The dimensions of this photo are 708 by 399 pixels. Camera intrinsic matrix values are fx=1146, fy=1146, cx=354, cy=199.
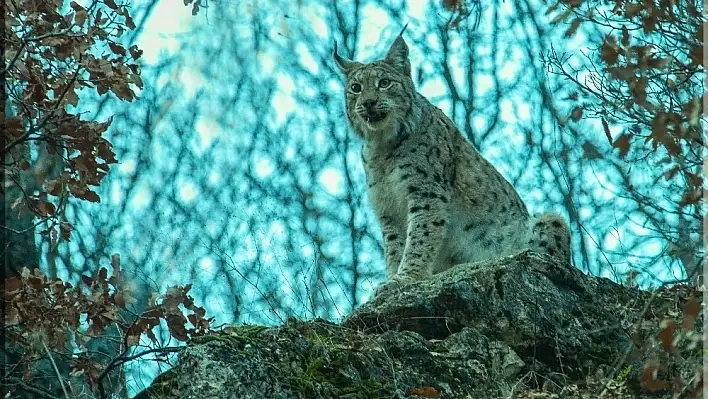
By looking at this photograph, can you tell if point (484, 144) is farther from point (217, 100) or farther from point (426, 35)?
point (217, 100)

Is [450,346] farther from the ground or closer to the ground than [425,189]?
closer to the ground

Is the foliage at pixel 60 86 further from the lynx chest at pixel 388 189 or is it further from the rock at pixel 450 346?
the lynx chest at pixel 388 189

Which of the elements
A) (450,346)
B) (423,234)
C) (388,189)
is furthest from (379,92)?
(450,346)

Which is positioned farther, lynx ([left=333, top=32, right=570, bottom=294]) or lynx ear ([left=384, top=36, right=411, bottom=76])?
lynx ear ([left=384, top=36, right=411, bottom=76])

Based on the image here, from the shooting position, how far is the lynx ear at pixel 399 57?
32.0 feet

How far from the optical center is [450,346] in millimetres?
5996

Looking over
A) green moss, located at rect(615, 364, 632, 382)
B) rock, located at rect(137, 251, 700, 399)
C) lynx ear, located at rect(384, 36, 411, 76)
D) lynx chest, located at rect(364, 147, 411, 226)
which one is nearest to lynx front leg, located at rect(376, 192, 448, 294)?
lynx chest, located at rect(364, 147, 411, 226)

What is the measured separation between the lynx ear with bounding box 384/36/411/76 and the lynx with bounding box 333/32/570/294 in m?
0.01

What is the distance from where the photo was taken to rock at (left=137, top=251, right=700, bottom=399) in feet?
16.8

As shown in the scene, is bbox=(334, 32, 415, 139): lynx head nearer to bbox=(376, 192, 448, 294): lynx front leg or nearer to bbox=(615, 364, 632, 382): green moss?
bbox=(376, 192, 448, 294): lynx front leg

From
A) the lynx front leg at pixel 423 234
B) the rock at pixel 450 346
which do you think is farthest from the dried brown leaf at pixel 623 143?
the lynx front leg at pixel 423 234

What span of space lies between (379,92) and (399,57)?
55 cm

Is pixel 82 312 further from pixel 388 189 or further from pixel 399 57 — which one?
pixel 399 57

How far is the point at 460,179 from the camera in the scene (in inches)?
357
